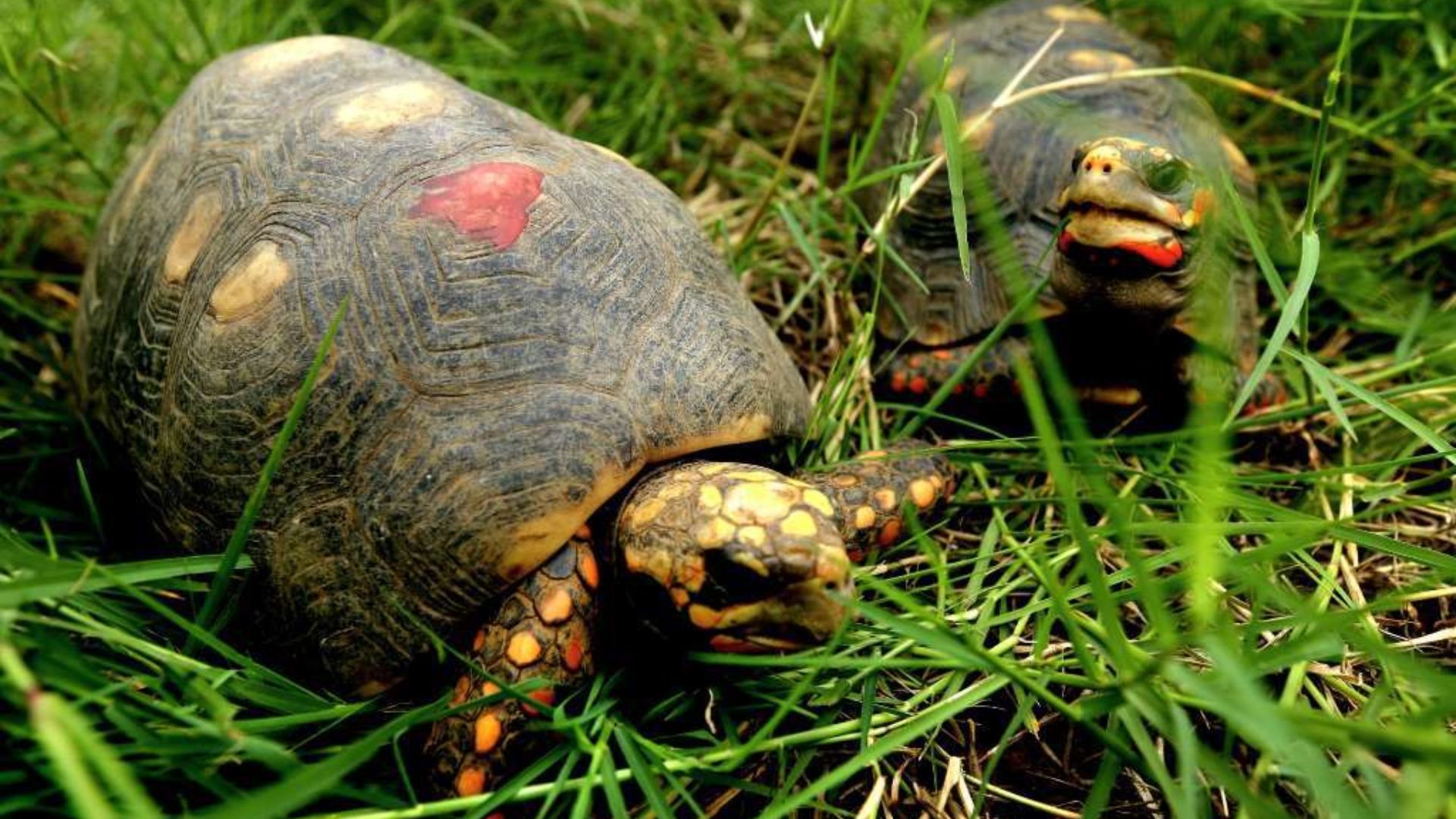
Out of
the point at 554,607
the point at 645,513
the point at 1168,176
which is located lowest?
the point at 554,607

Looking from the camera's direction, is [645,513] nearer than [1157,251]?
Yes

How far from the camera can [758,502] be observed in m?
1.48

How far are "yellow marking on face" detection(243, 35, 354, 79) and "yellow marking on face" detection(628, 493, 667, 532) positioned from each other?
132 centimetres

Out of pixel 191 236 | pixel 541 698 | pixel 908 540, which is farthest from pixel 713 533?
pixel 191 236

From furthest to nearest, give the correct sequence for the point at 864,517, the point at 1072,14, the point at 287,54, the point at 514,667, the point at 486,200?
the point at 1072,14 → the point at 287,54 → the point at 864,517 → the point at 486,200 → the point at 514,667

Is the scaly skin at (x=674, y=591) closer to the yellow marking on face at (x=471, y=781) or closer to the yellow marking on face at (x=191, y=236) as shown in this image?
the yellow marking on face at (x=471, y=781)

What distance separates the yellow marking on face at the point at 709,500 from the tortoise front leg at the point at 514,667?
249 mm

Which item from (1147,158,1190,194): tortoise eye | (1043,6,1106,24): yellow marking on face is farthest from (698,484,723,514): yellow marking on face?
(1043,6,1106,24): yellow marking on face

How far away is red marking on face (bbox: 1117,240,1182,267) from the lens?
1.86m

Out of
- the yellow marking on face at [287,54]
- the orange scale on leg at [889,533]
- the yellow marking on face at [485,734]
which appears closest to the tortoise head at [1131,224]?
the orange scale on leg at [889,533]

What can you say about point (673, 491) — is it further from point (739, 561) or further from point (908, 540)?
point (908, 540)

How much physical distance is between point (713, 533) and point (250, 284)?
0.96 meters

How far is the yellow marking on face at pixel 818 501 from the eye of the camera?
59.0 inches

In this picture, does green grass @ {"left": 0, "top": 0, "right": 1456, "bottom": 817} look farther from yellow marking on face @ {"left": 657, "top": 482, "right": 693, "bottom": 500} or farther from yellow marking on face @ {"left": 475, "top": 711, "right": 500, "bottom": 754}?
yellow marking on face @ {"left": 657, "top": 482, "right": 693, "bottom": 500}
